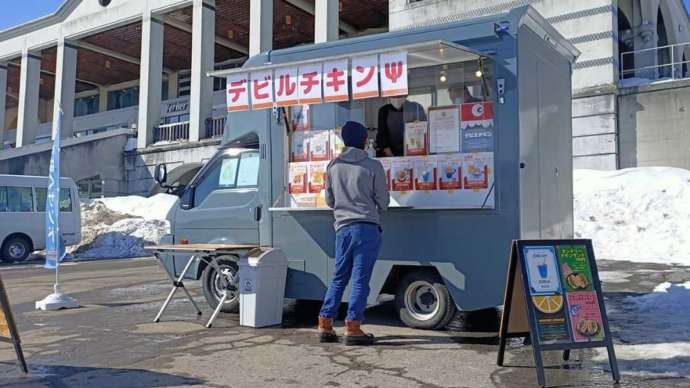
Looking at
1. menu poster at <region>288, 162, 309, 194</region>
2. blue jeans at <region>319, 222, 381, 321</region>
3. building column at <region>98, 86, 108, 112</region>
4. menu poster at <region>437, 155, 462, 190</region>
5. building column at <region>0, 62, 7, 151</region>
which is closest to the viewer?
blue jeans at <region>319, 222, 381, 321</region>

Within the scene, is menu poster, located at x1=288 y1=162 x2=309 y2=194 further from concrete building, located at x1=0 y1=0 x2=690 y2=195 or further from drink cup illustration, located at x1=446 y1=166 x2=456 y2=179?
concrete building, located at x1=0 y1=0 x2=690 y2=195

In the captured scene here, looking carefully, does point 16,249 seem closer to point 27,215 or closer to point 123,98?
point 27,215

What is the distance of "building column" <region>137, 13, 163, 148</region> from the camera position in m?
28.2

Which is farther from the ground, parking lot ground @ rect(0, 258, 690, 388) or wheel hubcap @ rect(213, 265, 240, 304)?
wheel hubcap @ rect(213, 265, 240, 304)

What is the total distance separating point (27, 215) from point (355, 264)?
15.9 m

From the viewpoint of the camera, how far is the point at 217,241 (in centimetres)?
781

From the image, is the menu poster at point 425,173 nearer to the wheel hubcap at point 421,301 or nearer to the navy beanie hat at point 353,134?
the navy beanie hat at point 353,134

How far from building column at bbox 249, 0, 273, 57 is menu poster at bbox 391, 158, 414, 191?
19.4 meters

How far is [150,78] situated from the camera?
2820 cm

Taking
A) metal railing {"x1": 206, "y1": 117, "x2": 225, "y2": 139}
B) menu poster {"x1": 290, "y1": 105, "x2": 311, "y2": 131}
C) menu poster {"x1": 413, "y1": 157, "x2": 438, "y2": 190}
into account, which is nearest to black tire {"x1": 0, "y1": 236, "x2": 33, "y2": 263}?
metal railing {"x1": 206, "y1": 117, "x2": 225, "y2": 139}

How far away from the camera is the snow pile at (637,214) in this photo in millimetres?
13984

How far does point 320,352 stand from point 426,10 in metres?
18.3

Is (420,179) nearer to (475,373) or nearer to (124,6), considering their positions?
(475,373)

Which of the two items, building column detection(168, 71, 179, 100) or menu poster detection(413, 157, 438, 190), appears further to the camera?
building column detection(168, 71, 179, 100)
